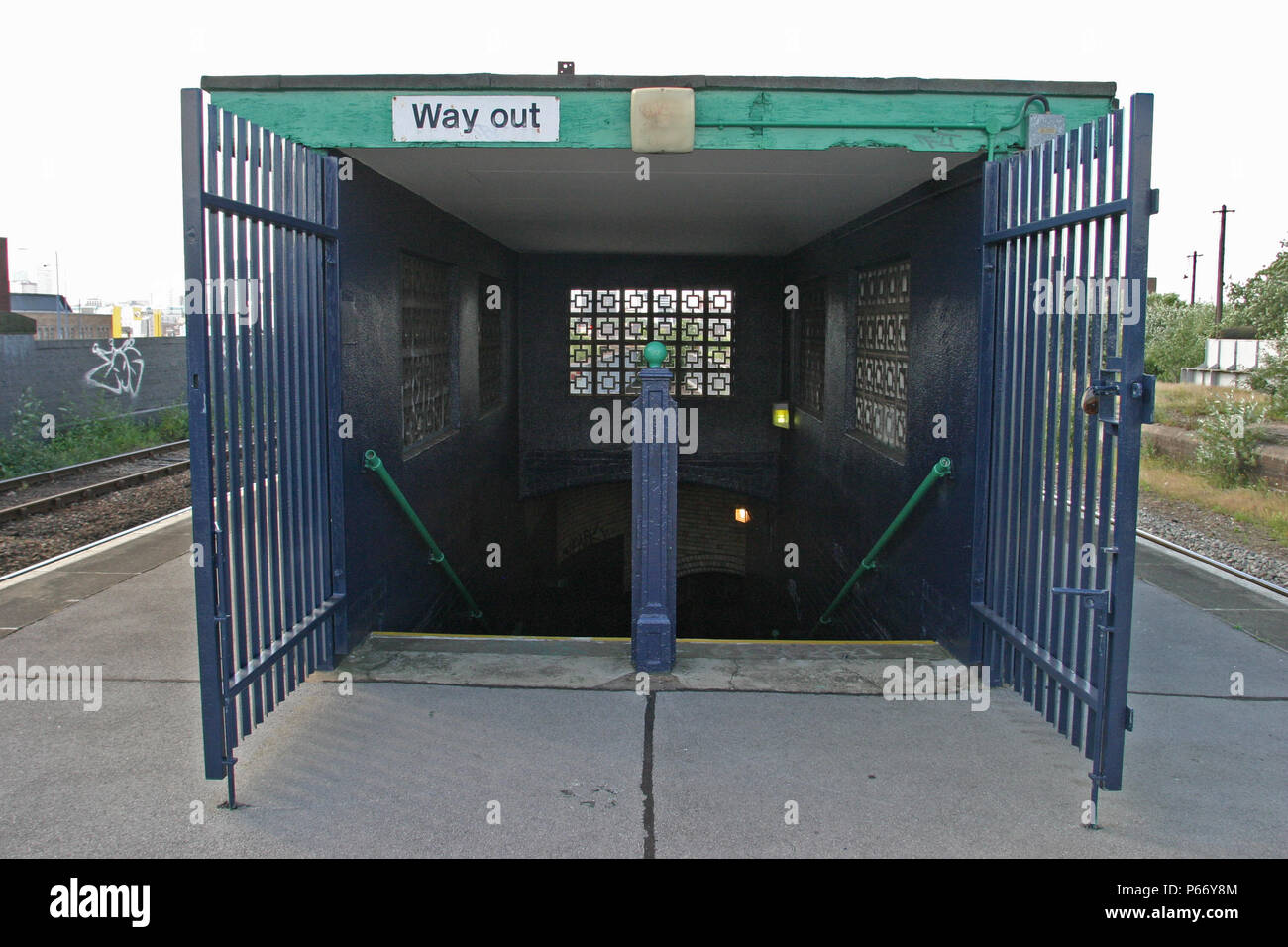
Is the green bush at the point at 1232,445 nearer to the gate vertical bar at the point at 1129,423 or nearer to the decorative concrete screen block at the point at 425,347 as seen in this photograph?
the decorative concrete screen block at the point at 425,347

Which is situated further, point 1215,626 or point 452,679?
point 1215,626

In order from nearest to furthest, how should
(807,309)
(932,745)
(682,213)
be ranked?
1. (932,745)
2. (682,213)
3. (807,309)

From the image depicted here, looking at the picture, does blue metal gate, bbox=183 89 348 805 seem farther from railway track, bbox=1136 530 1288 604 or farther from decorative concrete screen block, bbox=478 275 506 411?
railway track, bbox=1136 530 1288 604

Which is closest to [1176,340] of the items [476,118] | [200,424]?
[476,118]

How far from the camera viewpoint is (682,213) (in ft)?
27.4

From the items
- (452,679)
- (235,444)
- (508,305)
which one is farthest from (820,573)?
(235,444)

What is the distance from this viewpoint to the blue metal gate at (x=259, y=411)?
3.85m

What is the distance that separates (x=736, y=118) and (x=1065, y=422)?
2.37 metres

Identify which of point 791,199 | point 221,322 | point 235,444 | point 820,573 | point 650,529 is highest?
point 791,199

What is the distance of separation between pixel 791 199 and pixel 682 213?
122 centimetres

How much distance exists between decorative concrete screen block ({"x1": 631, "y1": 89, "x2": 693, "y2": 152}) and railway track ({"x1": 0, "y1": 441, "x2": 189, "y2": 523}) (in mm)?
9361

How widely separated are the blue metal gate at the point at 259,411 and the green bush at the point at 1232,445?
47.3ft

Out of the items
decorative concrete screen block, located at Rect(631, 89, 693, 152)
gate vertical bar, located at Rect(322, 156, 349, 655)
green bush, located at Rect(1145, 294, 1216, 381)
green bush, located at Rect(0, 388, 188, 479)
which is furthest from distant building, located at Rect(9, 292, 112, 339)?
green bush, located at Rect(1145, 294, 1216, 381)
